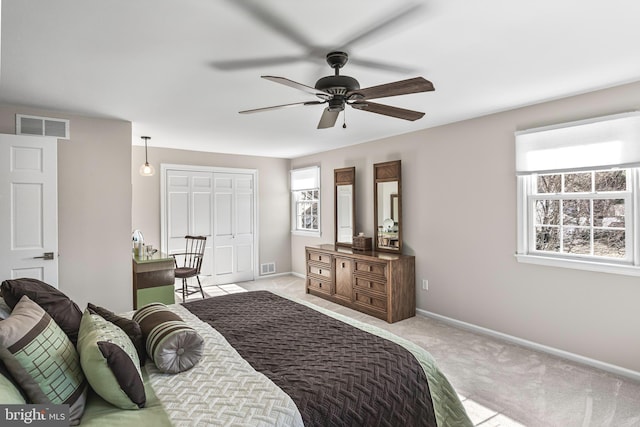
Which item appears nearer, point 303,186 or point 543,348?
point 543,348

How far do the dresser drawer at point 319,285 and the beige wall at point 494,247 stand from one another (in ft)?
4.55

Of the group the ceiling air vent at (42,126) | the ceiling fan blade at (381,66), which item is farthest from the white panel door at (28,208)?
the ceiling fan blade at (381,66)

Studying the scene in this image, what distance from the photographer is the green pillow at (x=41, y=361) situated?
1.29 metres

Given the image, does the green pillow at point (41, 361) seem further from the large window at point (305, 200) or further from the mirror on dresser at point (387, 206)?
the large window at point (305, 200)

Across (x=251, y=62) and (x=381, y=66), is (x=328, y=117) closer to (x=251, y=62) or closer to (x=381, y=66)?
(x=381, y=66)

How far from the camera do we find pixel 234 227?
6.52 metres

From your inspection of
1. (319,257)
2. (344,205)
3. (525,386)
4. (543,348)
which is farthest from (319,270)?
(525,386)

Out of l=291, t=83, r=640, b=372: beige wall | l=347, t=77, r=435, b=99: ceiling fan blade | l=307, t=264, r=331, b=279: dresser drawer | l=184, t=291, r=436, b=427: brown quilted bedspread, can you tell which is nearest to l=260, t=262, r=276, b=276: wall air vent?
l=307, t=264, r=331, b=279: dresser drawer

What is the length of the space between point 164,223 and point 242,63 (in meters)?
4.01

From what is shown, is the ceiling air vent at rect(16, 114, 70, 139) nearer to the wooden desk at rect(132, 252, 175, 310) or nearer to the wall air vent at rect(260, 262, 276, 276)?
the wooden desk at rect(132, 252, 175, 310)

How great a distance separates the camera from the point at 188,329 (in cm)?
184

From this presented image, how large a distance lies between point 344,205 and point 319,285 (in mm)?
1338

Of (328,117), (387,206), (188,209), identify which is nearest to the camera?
(328,117)

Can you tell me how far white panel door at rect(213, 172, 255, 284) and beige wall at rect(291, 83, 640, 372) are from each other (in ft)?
8.33
